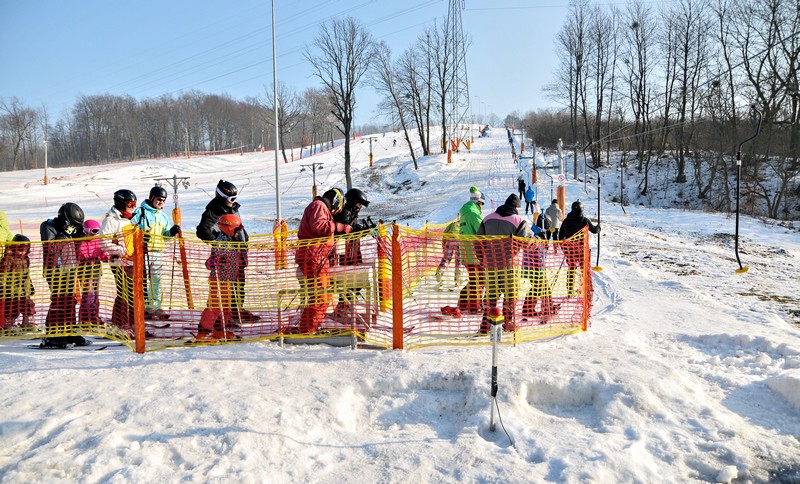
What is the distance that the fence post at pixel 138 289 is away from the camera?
17.8ft

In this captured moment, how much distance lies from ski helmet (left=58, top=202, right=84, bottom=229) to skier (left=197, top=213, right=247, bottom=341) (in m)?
1.95

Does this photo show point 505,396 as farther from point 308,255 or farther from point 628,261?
point 628,261

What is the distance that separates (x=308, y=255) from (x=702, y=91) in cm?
3930

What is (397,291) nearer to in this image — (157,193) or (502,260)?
(502,260)

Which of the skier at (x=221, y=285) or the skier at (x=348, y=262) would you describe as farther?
the skier at (x=221, y=285)

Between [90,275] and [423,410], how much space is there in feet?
14.2

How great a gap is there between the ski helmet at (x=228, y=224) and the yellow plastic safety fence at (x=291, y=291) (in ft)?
0.53

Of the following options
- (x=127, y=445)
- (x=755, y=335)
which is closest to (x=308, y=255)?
(x=127, y=445)

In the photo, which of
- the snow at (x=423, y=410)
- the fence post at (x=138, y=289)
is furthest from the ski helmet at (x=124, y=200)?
the snow at (x=423, y=410)

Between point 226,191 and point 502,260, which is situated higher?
point 226,191

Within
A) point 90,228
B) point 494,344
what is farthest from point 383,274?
point 90,228

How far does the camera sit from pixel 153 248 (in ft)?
20.7

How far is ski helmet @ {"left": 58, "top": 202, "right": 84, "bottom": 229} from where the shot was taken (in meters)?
6.24

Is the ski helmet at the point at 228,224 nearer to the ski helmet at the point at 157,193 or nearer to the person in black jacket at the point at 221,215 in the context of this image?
the person in black jacket at the point at 221,215
